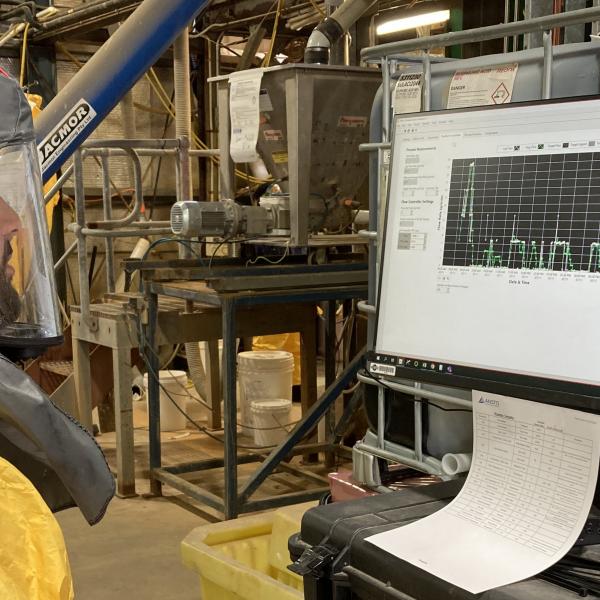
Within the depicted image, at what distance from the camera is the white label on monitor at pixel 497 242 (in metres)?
1.22

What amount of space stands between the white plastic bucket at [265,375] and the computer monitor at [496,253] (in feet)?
10.1

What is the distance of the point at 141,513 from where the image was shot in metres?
3.72

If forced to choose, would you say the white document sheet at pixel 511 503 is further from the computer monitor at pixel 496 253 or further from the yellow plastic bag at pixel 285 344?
the yellow plastic bag at pixel 285 344

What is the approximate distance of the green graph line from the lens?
1.22 metres

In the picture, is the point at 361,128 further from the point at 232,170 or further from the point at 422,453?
the point at 422,453

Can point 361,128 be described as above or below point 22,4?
below

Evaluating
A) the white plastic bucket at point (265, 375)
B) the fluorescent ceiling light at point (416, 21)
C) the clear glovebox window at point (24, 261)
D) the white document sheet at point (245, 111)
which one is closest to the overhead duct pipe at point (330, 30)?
the white document sheet at point (245, 111)

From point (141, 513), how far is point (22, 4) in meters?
3.55

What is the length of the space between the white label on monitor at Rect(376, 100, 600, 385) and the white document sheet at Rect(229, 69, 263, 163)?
82.2 inches

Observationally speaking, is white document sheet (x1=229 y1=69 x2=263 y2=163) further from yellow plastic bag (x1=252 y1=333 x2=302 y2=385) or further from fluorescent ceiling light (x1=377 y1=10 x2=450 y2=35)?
yellow plastic bag (x1=252 y1=333 x2=302 y2=385)

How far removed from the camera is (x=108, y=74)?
9.41 feet

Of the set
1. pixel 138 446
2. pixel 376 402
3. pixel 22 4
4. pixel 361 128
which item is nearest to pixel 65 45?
pixel 22 4

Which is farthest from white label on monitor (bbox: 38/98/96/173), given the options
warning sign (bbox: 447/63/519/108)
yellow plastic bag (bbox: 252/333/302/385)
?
yellow plastic bag (bbox: 252/333/302/385)

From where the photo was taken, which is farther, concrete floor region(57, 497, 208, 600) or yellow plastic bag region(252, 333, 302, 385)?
yellow plastic bag region(252, 333, 302, 385)
